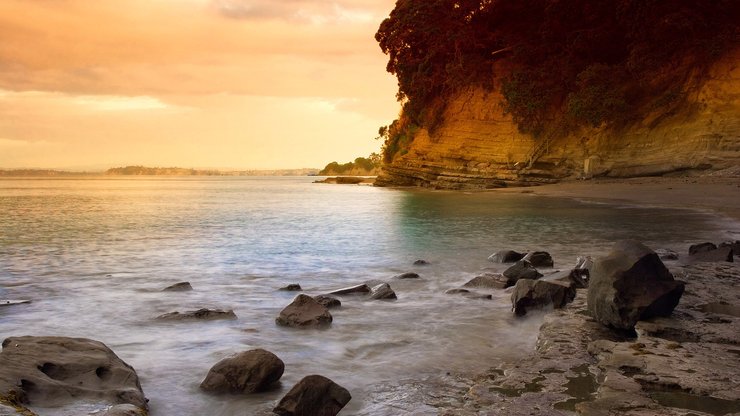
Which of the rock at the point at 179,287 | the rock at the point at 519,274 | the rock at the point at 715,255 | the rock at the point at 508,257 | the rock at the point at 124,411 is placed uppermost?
the rock at the point at 715,255

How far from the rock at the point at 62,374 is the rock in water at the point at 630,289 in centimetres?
420

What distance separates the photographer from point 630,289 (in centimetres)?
540

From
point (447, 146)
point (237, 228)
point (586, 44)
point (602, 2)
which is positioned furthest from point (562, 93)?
point (237, 228)

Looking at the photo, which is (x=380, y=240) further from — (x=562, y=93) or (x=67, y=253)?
(x=562, y=93)

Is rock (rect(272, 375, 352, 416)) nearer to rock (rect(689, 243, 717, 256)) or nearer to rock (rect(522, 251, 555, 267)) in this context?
rock (rect(522, 251, 555, 267))

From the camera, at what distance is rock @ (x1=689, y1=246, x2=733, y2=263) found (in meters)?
9.26

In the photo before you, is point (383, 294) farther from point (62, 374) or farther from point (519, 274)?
point (62, 374)

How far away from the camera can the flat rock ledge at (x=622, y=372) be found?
360 centimetres

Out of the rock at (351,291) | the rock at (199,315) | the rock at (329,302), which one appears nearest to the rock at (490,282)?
the rock at (351,291)

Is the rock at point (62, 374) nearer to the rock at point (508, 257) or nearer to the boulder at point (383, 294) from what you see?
the boulder at point (383, 294)

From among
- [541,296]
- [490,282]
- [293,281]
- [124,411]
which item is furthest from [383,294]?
[124,411]

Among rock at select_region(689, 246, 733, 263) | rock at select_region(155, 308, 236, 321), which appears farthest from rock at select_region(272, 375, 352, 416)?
rock at select_region(689, 246, 733, 263)

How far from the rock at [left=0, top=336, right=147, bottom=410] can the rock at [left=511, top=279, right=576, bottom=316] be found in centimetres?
432

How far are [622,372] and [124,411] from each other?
11.4ft
